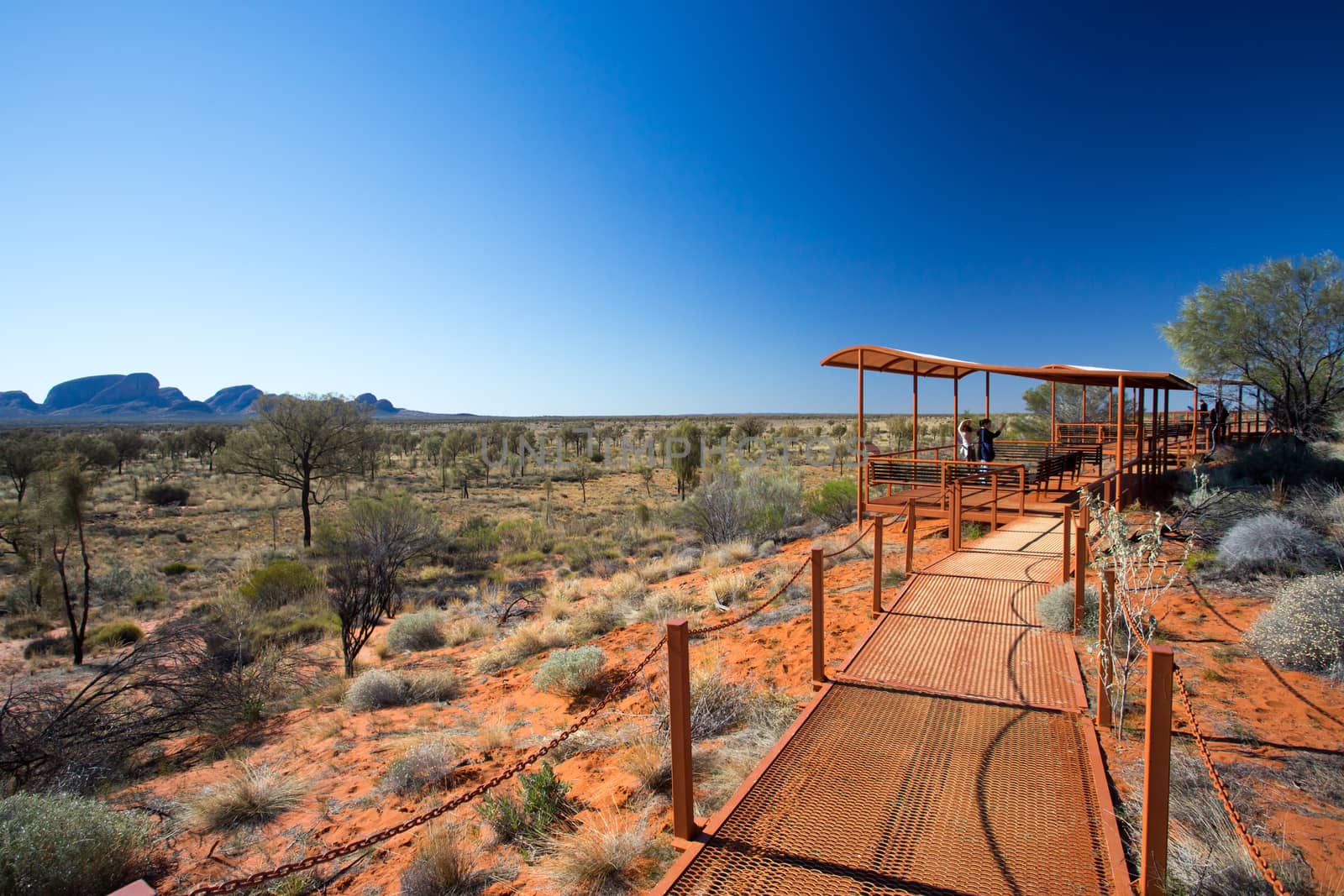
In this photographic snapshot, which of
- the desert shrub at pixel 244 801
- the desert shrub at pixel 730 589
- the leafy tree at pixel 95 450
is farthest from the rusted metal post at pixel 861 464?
the leafy tree at pixel 95 450

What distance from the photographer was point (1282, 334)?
1817 cm

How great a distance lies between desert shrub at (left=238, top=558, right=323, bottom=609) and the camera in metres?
13.4

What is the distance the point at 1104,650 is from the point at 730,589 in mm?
6518

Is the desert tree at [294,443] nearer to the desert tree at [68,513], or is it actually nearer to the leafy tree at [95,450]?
the desert tree at [68,513]

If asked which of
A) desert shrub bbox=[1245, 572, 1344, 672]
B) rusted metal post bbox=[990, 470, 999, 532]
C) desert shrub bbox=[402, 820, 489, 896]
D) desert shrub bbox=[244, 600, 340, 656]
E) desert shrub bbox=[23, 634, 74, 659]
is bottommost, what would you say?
desert shrub bbox=[23, 634, 74, 659]

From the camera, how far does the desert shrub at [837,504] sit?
16.8 metres

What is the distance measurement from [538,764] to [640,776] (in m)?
1.38

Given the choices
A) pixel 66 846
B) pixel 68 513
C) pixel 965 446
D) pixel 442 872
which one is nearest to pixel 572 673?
pixel 442 872

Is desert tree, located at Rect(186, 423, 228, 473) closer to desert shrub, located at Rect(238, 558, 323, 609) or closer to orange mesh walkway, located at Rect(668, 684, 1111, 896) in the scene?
desert shrub, located at Rect(238, 558, 323, 609)

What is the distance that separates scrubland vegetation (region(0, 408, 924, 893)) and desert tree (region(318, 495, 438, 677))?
80mm

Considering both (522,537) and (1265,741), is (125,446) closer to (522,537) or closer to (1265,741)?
(522,537)

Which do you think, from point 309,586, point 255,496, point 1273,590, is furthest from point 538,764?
point 255,496

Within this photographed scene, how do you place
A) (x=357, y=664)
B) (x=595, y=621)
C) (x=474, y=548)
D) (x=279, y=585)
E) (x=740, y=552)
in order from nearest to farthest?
(x=357, y=664) → (x=595, y=621) → (x=279, y=585) → (x=740, y=552) → (x=474, y=548)

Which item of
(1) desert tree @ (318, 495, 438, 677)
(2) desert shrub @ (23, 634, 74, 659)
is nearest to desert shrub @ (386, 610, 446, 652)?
(1) desert tree @ (318, 495, 438, 677)
